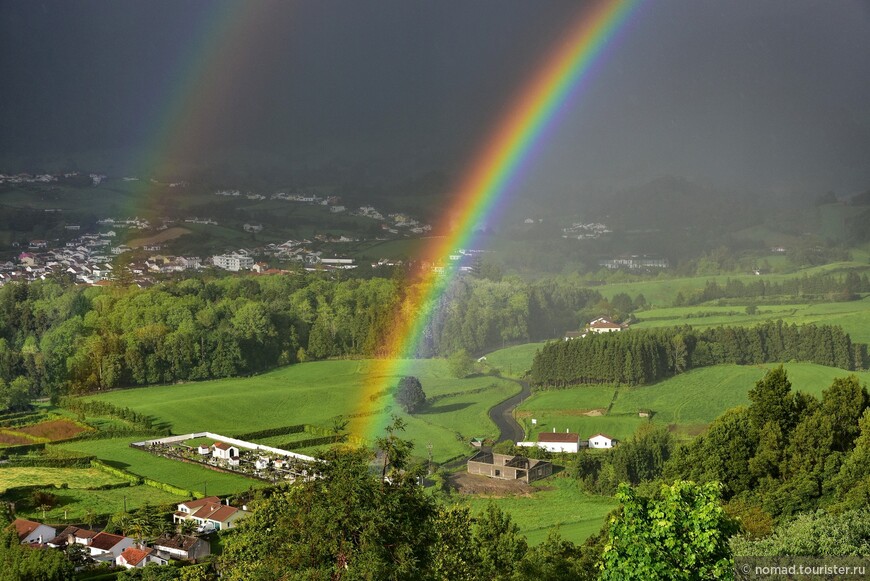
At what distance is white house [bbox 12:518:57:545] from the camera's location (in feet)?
48.0

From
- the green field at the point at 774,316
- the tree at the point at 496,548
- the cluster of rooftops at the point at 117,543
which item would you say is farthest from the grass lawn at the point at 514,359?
the tree at the point at 496,548

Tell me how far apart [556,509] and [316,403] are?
11640 millimetres

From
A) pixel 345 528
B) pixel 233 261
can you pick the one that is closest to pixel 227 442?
pixel 345 528

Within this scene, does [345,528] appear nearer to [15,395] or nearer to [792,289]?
[15,395]

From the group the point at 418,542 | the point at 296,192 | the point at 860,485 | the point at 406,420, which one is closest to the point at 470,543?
the point at 418,542

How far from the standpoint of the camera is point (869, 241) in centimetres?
5394

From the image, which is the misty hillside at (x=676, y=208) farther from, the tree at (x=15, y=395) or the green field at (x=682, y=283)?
the tree at (x=15, y=395)

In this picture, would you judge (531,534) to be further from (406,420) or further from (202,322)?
(202,322)

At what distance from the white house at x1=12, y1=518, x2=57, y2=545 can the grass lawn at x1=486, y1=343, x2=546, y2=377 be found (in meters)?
18.6

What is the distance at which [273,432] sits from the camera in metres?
24.0

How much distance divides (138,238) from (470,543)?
5395 cm

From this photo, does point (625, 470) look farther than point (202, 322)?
No

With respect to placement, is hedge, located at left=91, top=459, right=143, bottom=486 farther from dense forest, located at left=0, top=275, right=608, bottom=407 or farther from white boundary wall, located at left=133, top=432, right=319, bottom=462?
dense forest, located at left=0, top=275, right=608, bottom=407

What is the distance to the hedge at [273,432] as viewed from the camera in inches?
929
